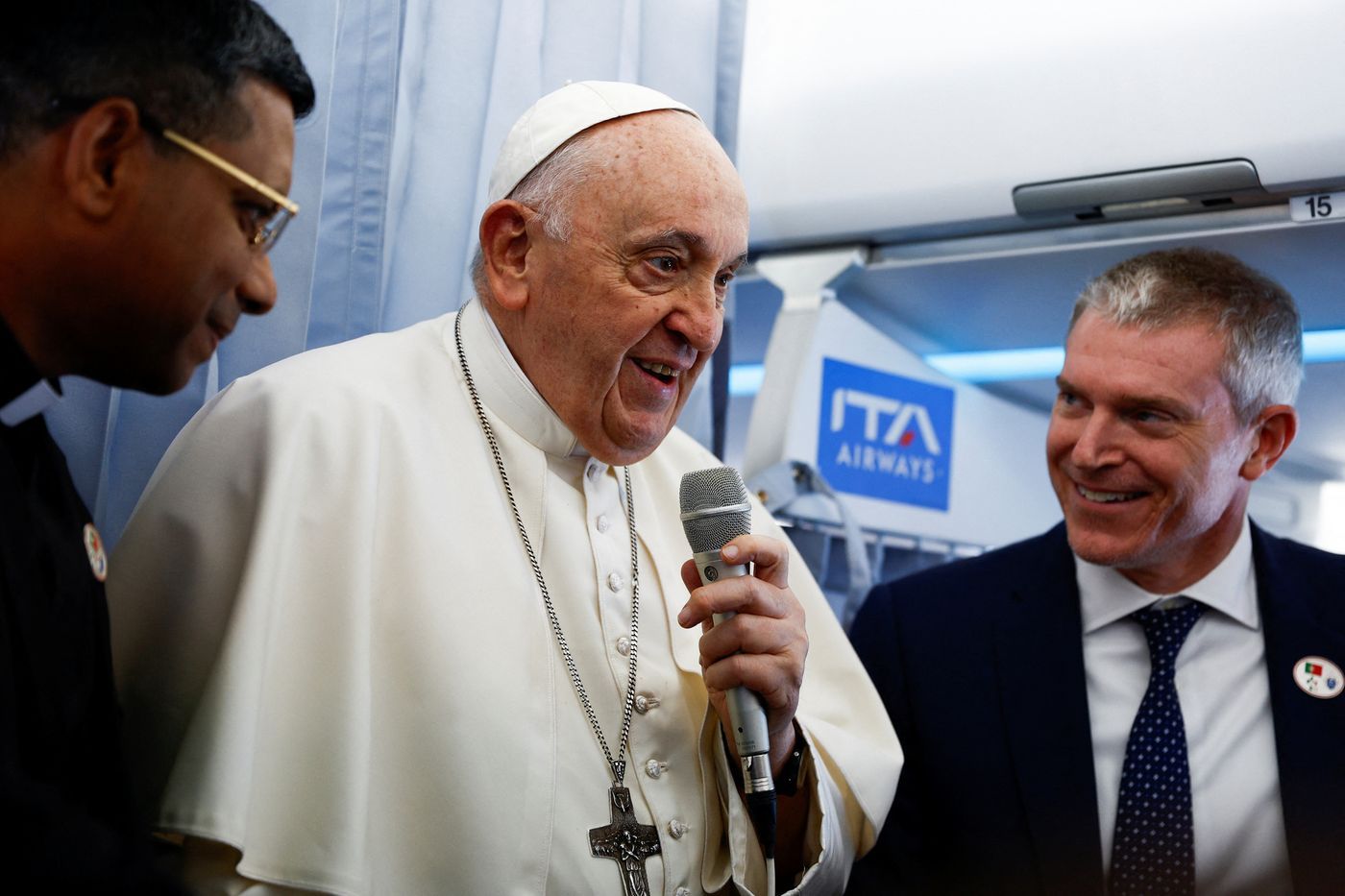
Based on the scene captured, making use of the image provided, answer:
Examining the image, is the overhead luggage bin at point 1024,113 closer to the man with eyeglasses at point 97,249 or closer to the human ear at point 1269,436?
the human ear at point 1269,436

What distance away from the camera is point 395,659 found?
187 cm

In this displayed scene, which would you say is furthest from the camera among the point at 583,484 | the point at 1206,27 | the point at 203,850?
the point at 1206,27

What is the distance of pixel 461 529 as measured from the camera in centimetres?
200

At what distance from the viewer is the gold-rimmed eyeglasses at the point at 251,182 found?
1.38 metres

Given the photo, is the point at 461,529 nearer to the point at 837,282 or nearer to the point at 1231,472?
the point at 1231,472

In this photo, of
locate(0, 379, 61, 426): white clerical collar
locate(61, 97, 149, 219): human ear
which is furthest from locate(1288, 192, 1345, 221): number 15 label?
locate(0, 379, 61, 426): white clerical collar

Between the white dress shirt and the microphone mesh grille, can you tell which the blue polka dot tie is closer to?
the white dress shirt

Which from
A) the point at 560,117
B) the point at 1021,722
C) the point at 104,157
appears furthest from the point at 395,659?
the point at 1021,722

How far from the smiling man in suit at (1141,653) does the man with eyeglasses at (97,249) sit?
1.75m

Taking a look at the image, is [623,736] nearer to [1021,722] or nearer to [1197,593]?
[1021,722]

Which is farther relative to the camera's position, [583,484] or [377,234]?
[377,234]

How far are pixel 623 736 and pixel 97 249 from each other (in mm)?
1094

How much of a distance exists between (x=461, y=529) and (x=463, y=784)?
405 millimetres

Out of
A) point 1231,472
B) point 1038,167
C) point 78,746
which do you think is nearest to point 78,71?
point 78,746
